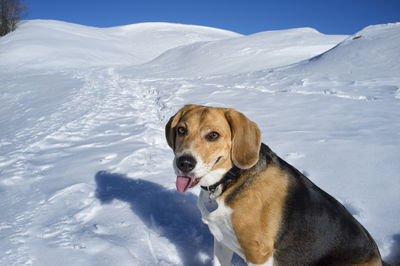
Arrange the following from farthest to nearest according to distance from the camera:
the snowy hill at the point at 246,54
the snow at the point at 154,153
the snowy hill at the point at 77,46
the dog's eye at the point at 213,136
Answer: the snowy hill at the point at 77,46, the snowy hill at the point at 246,54, the snow at the point at 154,153, the dog's eye at the point at 213,136

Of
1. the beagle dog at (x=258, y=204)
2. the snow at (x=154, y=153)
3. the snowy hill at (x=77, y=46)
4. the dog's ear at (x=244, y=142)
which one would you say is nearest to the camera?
the beagle dog at (x=258, y=204)

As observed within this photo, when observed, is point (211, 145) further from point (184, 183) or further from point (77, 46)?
point (77, 46)

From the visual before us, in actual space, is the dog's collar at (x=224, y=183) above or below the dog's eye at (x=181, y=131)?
below

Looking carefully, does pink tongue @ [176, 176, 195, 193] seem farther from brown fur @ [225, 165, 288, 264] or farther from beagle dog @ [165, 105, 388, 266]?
brown fur @ [225, 165, 288, 264]

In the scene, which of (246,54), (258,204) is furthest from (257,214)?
(246,54)

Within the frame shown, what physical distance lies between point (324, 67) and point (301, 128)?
19.9ft

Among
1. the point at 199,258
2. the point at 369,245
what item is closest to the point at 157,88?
the point at 199,258

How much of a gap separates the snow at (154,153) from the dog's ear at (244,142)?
1276 mm

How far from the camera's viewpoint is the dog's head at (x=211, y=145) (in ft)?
7.13

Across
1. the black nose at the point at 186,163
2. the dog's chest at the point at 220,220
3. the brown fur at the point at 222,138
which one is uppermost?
the brown fur at the point at 222,138

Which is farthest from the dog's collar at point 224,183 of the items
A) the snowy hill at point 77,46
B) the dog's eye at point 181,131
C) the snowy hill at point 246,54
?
the snowy hill at point 77,46

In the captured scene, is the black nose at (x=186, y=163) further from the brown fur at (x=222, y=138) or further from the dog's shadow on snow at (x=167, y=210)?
the dog's shadow on snow at (x=167, y=210)

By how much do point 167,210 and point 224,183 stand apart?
4.60 feet

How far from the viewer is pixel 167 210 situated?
3.40 meters
